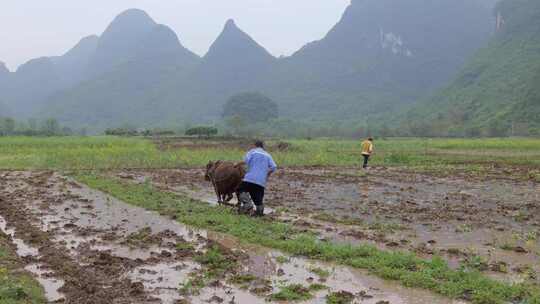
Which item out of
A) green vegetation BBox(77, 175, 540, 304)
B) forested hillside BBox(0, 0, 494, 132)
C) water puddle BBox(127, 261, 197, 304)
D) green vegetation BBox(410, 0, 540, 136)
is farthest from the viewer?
forested hillside BBox(0, 0, 494, 132)

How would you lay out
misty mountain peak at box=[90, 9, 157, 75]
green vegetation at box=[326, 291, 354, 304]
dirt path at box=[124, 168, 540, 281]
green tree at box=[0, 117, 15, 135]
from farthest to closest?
misty mountain peak at box=[90, 9, 157, 75] < green tree at box=[0, 117, 15, 135] < dirt path at box=[124, 168, 540, 281] < green vegetation at box=[326, 291, 354, 304]

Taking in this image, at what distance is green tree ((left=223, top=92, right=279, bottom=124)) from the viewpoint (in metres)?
100

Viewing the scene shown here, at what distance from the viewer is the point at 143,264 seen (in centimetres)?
754

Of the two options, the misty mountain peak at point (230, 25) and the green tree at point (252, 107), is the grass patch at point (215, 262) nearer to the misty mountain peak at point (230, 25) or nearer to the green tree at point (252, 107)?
the green tree at point (252, 107)

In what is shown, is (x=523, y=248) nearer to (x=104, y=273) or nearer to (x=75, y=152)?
(x=104, y=273)

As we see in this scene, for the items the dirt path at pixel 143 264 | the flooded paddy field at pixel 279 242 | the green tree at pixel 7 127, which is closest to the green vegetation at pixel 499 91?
the flooded paddy field at pixel 279 242

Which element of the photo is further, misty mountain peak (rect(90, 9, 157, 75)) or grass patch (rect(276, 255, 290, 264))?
misty mountain peak (rect(90, 9, 157, 75))

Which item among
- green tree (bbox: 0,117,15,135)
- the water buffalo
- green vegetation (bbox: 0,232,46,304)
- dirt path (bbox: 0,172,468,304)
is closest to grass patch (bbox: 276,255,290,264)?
dirt path (bbox: 0,172,468,304)

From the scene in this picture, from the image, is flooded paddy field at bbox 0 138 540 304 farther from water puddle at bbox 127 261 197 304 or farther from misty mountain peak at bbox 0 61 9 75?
misty mountain peak at bbox 0 61 9 75

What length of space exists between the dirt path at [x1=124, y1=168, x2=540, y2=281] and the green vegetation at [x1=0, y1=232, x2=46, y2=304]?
5080mm

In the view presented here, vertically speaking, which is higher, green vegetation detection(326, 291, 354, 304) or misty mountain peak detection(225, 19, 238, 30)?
misty mountain peak detection(225, 19, 238, 30)

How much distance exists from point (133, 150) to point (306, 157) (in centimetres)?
1071

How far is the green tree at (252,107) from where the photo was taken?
10006 cm

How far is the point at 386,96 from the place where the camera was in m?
116
